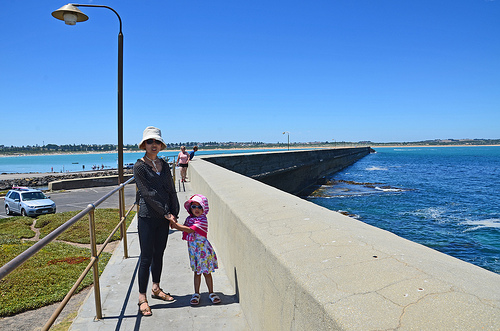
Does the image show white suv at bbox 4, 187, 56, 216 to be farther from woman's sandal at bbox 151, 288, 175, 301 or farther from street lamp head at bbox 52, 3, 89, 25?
woman's sandal at bbox 151, 288, 175, 301

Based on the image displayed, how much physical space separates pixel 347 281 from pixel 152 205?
7.40 feet

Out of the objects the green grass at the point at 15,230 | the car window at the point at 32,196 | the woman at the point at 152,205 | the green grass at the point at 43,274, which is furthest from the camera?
the car window at the point at 32,196

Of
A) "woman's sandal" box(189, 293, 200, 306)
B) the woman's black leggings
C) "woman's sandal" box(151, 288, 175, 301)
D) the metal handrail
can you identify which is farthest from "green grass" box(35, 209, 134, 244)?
"woman's sandal" box(189, 293, 200, 306)

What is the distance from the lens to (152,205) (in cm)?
361

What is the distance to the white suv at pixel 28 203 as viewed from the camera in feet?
56.9

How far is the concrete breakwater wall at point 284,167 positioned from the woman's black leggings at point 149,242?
1337cm

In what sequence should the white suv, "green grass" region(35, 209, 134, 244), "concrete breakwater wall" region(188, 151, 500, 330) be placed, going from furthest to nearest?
1. the white suv
2. "green grass" region(35, 209, 134, 244)
3. "concrete breakwater wall" region(188, 151, 500, 330)

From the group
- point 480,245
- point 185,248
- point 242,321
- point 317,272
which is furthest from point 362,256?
point 480,245

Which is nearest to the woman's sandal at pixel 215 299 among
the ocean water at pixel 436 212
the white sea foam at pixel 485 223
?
the ocean water at pixel 436 212

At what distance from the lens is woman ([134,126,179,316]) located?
12.0 ft

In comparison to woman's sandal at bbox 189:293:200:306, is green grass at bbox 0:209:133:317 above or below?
below

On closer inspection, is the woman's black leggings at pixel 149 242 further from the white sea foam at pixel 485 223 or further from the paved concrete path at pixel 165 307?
the white sea foam at pixel 485 223

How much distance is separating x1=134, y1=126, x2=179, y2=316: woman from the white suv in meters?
15.9

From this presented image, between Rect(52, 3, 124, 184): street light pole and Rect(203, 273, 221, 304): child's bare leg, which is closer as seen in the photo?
Rect(203, 273, 221, 304): child's bare leg
